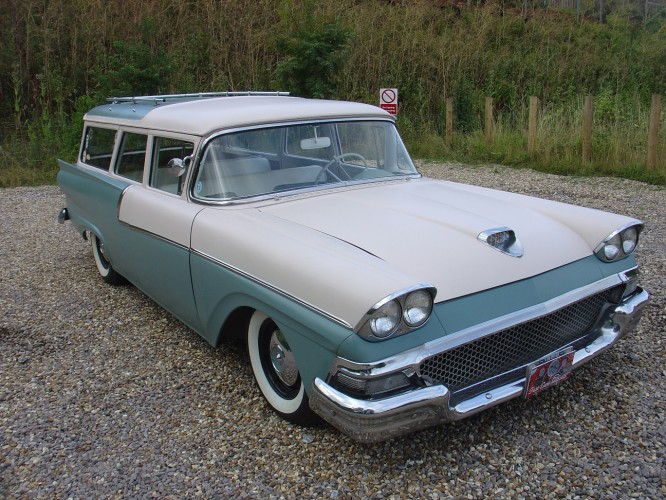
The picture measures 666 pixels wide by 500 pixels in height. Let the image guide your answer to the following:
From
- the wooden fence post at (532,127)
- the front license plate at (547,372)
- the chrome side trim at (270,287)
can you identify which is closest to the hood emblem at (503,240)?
the front license plate at (547,372)

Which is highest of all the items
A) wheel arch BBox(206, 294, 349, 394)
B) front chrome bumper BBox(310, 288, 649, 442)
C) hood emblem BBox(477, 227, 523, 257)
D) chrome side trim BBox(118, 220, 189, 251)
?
hood emblem BBox(477, 227, 523, 257)

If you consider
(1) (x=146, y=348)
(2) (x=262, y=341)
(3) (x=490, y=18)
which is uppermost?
(3) (x=490, y=18)

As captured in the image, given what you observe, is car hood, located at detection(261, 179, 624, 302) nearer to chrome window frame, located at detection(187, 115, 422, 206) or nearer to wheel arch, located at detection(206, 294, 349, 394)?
chrome window frame, located at detection(187, 115, 422, 206)

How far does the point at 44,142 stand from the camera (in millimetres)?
10203

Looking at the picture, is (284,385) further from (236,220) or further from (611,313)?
(611,313)

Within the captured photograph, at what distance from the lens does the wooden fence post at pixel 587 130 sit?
9.30 metres

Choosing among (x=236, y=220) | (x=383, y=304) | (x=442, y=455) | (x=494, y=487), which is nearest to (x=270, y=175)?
(x=236, y=220)

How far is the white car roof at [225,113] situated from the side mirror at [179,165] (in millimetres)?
160

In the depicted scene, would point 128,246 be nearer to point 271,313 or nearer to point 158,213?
point 158,213

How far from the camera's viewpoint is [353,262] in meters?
2.32

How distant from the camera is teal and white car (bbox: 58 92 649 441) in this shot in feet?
7.13

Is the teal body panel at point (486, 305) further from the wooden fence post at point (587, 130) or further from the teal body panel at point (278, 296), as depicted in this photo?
the wooden fence post at point (587, 130)

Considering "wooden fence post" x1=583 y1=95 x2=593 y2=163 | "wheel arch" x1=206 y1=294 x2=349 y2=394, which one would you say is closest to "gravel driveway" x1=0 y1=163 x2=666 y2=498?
"wheel arch" x1=206 y1=294 x2=349 y2=394

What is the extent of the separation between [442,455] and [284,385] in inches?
31.6
